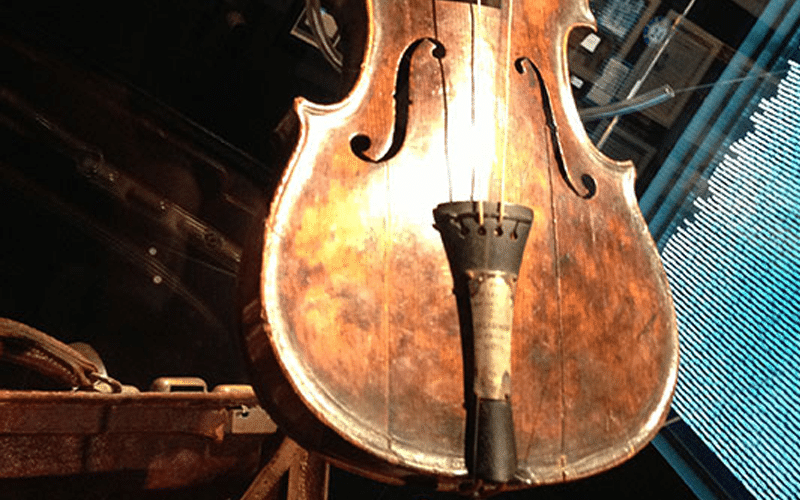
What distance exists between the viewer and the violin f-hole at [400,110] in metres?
0.90

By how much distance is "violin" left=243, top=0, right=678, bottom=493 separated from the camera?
0.76 m

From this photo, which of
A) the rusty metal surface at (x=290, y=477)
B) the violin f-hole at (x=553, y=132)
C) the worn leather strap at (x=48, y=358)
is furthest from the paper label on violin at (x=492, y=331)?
the worn leather strap at (x=48, y=358)

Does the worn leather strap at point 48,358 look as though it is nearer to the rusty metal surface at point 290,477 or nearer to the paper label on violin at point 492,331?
the rusty metal surface at point 290,477

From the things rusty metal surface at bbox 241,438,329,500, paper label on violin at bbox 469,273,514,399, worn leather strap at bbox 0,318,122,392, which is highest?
paper label on violin at bbox 469,273,514,399

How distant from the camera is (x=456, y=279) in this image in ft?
2.83

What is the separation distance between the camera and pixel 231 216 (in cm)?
169

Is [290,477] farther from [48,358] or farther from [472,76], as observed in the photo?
[472,76]

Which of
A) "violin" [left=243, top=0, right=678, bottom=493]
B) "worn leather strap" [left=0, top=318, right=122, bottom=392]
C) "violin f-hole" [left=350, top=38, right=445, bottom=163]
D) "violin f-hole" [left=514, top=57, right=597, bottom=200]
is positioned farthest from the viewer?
"worn leather strap" [left=0, top=318, right=122, bottom=392]

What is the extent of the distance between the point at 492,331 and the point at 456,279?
0.30ft

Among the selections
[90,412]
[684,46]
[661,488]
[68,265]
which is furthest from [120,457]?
[684,46]

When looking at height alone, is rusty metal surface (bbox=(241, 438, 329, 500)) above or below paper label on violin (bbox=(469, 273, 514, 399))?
below

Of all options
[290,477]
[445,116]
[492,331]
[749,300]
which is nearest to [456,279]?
[492,331]

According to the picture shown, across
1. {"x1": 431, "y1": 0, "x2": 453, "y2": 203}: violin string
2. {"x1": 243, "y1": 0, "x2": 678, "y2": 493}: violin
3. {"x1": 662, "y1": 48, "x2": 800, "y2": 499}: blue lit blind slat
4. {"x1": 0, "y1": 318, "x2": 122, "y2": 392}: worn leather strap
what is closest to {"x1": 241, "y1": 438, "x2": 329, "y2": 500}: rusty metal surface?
{"x1": 0, "y1": 318, "x2": 122, "y2": 392}: worn leather strap

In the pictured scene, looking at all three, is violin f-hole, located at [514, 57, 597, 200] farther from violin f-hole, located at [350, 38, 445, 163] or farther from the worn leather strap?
the worn leather strap
